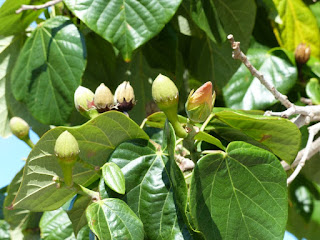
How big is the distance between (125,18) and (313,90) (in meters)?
0.47

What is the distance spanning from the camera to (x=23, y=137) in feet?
3.35

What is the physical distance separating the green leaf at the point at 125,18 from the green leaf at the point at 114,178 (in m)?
0.27

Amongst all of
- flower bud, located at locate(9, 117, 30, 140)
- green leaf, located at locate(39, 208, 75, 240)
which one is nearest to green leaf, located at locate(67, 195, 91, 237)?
flower bud, located at locate(9, 117, 30, 140)

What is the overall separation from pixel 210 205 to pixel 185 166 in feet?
0.38

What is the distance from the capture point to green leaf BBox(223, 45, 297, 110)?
4.19ft

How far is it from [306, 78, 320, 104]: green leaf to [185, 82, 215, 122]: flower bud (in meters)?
0.54

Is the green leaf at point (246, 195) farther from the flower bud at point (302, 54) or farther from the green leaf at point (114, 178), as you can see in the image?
the flower bud at point (302, 54)

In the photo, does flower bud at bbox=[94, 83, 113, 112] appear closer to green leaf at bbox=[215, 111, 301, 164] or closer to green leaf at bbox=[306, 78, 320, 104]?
green leaf at bbox=[215, 111, 301, 164]

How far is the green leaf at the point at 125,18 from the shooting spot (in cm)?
102

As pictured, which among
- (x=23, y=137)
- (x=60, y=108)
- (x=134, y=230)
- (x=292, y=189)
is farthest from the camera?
(x=292, y=189)

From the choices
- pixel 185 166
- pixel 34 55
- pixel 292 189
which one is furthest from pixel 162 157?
pixel 292 189

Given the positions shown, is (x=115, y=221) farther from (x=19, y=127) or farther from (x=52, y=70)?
(x=52, y=70)

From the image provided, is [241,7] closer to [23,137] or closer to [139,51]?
[139,51]

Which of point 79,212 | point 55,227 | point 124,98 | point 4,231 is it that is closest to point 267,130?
point 124,98
